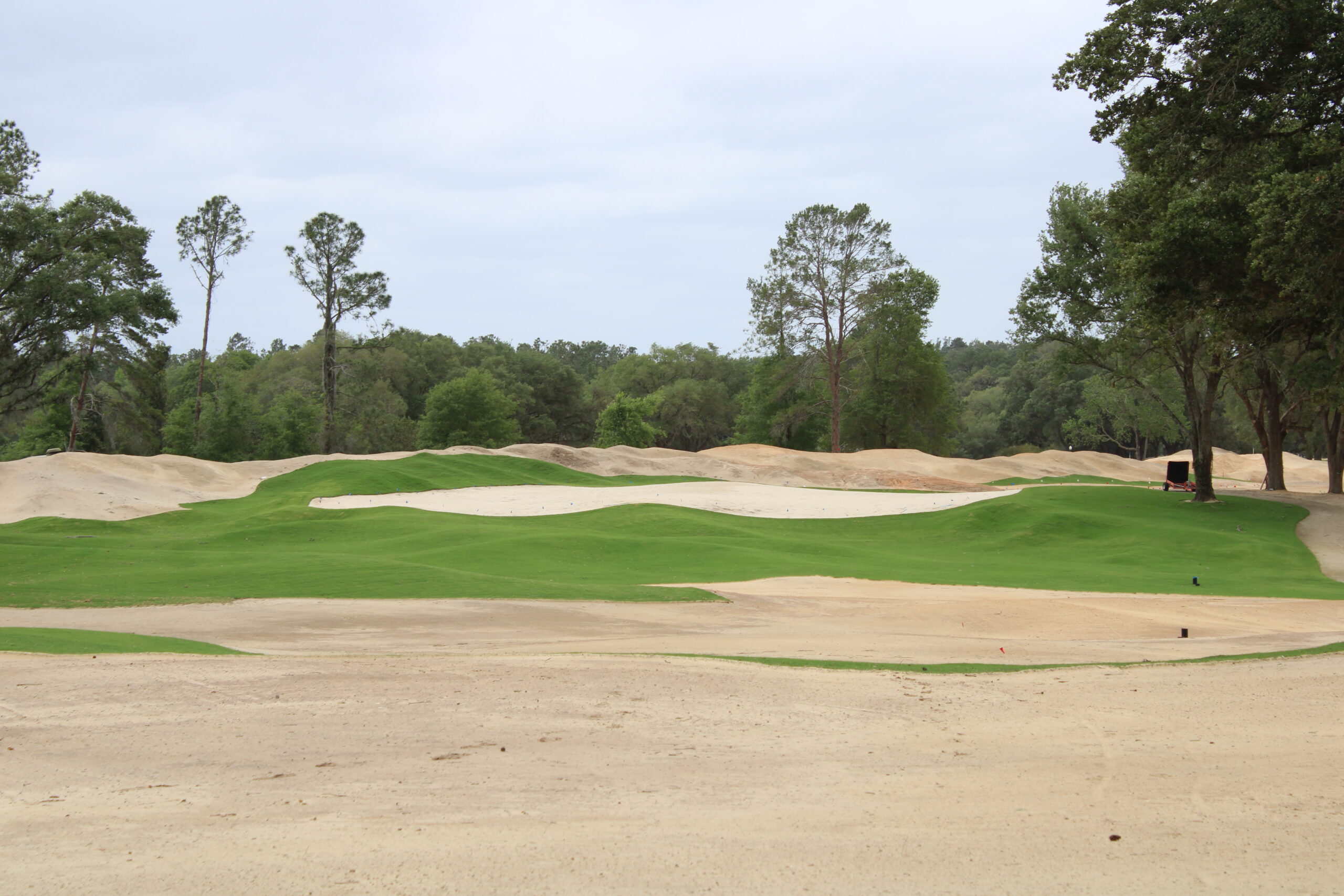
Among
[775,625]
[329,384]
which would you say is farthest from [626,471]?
[775,625]

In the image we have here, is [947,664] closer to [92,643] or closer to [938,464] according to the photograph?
[92,643]

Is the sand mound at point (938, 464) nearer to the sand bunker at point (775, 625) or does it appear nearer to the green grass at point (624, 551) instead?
the green grass at point (624, 551)

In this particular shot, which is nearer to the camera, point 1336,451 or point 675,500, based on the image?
point 675,500

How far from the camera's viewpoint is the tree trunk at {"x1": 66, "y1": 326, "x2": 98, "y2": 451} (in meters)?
45.8

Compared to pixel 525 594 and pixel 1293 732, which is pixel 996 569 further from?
pixel 1293 732

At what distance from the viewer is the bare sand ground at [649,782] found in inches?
181

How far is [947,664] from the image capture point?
33.9 feet

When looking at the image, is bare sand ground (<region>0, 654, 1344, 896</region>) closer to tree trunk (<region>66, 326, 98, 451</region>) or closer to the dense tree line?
the dense tree line

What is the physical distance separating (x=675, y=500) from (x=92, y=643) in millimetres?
23275

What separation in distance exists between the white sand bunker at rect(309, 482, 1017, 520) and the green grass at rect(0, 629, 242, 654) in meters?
18.7

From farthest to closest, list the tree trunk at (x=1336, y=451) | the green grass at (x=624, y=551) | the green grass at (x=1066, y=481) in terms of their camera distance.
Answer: the green grass at (x=1066, y=481) < the tree trunk at (x=1336, y=451) < the green grass at (x=624, y=551)

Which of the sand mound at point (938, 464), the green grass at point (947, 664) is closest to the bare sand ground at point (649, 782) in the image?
the green grass at point (947, 664)

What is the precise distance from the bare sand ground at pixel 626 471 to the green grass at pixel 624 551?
99.7 inches

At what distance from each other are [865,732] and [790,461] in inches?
1565
